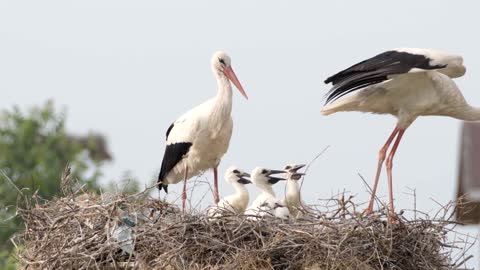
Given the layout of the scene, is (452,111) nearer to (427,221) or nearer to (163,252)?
(427,221)

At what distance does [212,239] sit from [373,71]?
2156 mm

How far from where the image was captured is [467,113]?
9.92 m

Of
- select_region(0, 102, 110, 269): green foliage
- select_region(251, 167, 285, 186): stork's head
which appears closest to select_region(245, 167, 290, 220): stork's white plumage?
select_region(251, 167, 285, 186): stork's head

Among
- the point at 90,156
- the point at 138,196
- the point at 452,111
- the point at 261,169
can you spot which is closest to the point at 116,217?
the point at 138,196

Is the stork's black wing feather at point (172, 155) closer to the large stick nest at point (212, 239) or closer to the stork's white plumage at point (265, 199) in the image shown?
the stork's white plumage at point (265, 199)

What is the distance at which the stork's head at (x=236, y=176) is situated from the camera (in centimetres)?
945

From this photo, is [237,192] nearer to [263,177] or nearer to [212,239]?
[263,177]

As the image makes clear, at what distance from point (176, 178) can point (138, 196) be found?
7.88 ft

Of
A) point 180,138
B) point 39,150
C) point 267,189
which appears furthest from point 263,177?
point 39,150

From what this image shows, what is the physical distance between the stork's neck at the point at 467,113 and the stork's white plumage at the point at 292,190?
1395mm

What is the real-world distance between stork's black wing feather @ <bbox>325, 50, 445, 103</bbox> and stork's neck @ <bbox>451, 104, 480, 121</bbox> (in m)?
0.68

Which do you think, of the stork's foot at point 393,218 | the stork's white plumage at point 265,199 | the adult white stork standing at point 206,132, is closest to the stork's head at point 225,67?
the adult white stork standing at point 206,132

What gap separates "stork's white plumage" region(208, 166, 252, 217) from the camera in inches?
355

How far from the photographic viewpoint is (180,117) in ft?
33.7
